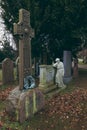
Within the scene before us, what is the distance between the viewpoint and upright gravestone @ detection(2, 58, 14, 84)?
16250 millimetres

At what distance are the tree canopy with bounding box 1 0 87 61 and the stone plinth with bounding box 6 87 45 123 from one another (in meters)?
8.51

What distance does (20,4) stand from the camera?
18250 mm

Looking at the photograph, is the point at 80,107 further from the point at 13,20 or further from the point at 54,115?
the point at 13,20

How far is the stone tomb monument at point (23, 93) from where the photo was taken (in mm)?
9062

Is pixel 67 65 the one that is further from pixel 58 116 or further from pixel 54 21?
pixel 58 116

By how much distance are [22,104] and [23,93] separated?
390mm

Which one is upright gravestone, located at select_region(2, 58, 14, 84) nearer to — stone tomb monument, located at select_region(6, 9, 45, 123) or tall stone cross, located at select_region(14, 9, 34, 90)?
stone tomb monument, located at select_region(6, 9, 45, 123)

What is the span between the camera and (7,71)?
1653cm

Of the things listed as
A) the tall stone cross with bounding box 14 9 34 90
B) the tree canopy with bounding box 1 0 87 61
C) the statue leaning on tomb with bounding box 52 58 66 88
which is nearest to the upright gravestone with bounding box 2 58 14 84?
A: the tree canopy with bounding box 1 0 87 61

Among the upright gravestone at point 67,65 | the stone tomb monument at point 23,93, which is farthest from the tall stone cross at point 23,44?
the upright gravestone at point 67,65

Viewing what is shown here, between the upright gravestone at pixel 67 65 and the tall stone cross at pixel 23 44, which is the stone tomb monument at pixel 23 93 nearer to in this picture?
the tall stone cross at pixel 23 44

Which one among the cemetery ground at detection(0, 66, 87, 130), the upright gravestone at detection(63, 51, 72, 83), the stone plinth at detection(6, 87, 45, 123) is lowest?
the cemetery ground at detection(0, 66, 87, 130)

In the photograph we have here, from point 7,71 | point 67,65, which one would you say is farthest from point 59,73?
point 7,71

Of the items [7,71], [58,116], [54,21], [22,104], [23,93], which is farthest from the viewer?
[54,21]
